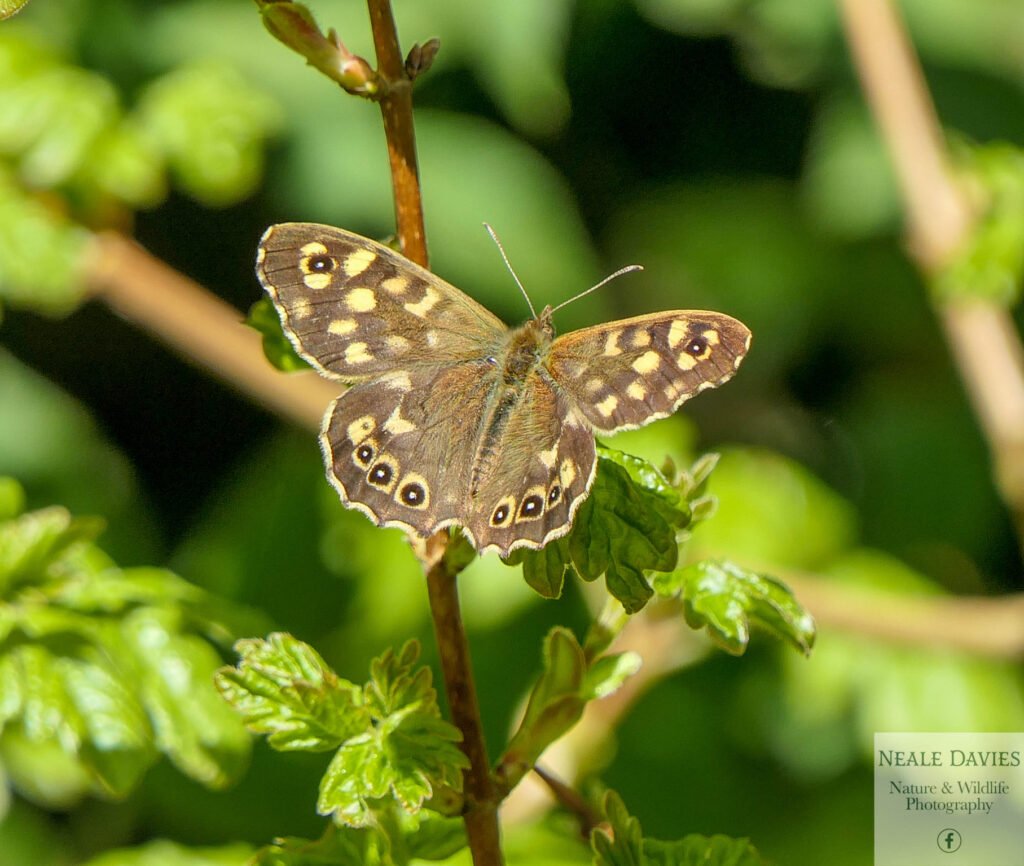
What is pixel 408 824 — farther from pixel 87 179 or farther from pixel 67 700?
pixel 87 179

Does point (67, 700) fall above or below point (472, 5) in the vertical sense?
below

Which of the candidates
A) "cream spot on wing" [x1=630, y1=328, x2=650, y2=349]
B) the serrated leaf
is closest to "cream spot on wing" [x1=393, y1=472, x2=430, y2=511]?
"cream spot on wing" [x1=630, y1=328, x2=650, y2=349]

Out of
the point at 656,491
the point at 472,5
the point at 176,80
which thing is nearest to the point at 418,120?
the point at 472,5

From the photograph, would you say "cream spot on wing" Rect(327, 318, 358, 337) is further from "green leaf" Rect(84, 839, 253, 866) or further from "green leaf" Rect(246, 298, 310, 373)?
"green leaf" Rect(84, 839, 253, 866)

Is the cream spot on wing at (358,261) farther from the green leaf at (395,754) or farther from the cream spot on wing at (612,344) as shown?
the green leaf at (395,754)

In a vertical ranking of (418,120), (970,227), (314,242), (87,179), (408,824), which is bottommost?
(408,824)

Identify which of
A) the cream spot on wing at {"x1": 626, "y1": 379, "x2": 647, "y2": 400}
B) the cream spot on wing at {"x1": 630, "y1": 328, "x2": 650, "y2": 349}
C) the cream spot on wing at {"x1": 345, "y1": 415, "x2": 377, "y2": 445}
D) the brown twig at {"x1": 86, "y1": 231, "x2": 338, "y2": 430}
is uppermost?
the brown twig at {"x1": 86, "y1": 231, "x2": 338, "y2": 430}

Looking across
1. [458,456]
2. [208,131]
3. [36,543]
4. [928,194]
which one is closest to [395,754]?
[458,456]
